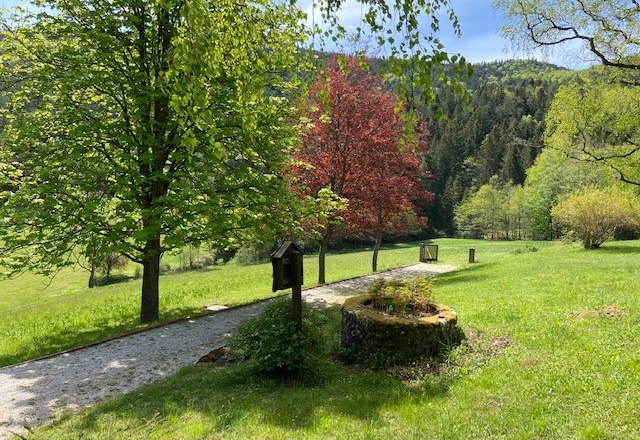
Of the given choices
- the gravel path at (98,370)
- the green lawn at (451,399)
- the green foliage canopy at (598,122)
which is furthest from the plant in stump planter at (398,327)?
the green foliage canopy at (598,122)

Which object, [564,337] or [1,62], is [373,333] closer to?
[564,337]

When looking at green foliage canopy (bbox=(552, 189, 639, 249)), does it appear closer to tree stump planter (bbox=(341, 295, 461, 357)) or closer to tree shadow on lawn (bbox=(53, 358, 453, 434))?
tree stump planter (bbox=(341, 295, 461, 357))

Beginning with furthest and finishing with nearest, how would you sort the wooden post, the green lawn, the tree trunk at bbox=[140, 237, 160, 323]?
the tree trunk at bbox=[140, 237, 160, 323]
the wooden post
the green lawn

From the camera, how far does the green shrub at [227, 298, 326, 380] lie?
685 cm

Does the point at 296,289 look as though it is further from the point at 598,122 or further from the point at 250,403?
the point at 598,122

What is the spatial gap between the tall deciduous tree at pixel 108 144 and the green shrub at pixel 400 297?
474 cm

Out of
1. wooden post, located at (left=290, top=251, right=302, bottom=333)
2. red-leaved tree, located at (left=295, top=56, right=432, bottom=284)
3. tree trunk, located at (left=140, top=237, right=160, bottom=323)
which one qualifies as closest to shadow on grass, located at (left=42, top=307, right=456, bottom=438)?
wooden post, located at (left=290, top=251, right=302, bottom=333)

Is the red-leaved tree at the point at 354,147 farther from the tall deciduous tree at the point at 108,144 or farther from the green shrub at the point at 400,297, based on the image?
the green shrub at the point at 400,297

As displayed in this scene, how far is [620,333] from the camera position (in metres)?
7.61

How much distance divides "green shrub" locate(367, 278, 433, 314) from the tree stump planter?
507 mm

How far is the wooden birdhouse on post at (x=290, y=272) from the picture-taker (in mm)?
7074

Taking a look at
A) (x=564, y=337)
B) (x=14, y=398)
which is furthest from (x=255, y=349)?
(x=564, y=337)

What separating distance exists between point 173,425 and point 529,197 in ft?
239

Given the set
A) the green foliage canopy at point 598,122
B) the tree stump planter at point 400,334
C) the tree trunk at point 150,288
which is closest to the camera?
the tree stump planter at point 400,334
